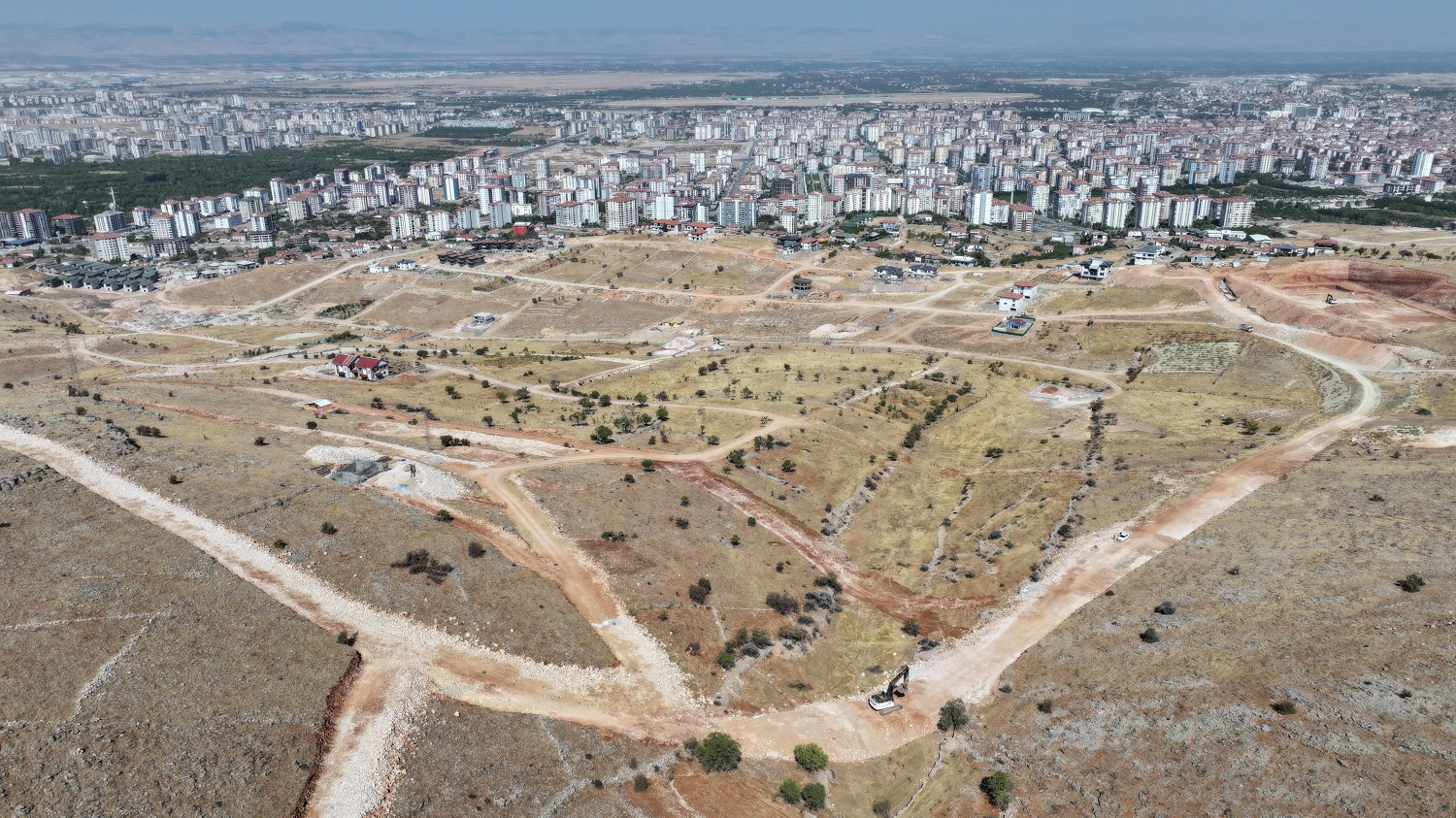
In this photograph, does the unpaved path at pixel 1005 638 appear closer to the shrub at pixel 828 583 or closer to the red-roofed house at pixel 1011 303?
the shrub at pixel 828 583

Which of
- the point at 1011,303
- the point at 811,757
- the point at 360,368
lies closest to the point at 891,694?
the point at 811,757

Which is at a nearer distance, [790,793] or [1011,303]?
[790,793]

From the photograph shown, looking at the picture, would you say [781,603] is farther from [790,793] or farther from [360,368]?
[360,368]

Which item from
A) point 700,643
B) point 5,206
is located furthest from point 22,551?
point 5,206

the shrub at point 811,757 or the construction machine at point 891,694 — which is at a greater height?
the shrub at point 811,757

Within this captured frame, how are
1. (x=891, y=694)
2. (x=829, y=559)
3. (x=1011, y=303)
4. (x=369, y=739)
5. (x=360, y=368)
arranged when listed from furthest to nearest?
(x=1011, y=303)
(x=360, y=368)
(x=829, y=559)
(x=891, y=694)
(x=369, y=739)

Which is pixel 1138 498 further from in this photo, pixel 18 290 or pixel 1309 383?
pixel 18 290

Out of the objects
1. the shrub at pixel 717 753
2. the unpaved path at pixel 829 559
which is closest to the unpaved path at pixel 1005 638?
the shrub at pixel 717 753
